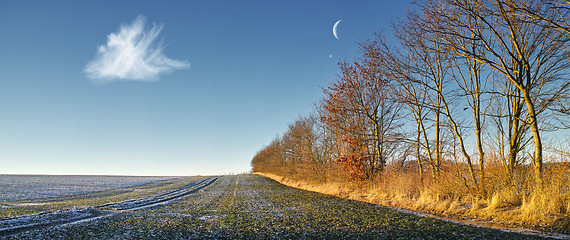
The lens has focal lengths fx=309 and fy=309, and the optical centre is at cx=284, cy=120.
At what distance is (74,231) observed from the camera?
680cm

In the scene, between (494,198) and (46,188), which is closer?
(494,198)

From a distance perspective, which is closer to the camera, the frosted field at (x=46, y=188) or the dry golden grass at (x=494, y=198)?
the dry golden grass at (x=494, y=198)

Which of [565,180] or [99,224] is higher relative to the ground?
[565,180]

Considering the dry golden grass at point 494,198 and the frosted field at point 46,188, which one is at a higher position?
the dry golden grass at point 494,198

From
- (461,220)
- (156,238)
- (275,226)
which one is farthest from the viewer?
(461,220)

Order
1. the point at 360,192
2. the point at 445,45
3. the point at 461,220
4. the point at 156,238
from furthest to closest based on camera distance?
1. the point at 360,192
2. the point at 445,45
3. the point at 461,220
4. the point at 156,238

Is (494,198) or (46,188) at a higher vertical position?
Result: (494,198)

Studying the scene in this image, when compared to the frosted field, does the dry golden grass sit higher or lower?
higher

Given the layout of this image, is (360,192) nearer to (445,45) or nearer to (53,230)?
Result: (445,45)

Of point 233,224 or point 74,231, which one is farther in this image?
point 233,224

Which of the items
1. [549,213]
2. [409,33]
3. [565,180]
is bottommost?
[549,213]

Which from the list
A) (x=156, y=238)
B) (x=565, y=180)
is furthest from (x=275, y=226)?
(x=565, y=180)

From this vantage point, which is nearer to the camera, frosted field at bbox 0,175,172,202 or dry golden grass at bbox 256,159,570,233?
dry golden grass at bbox 256,159,570,233

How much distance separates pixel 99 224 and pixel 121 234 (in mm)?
1746
